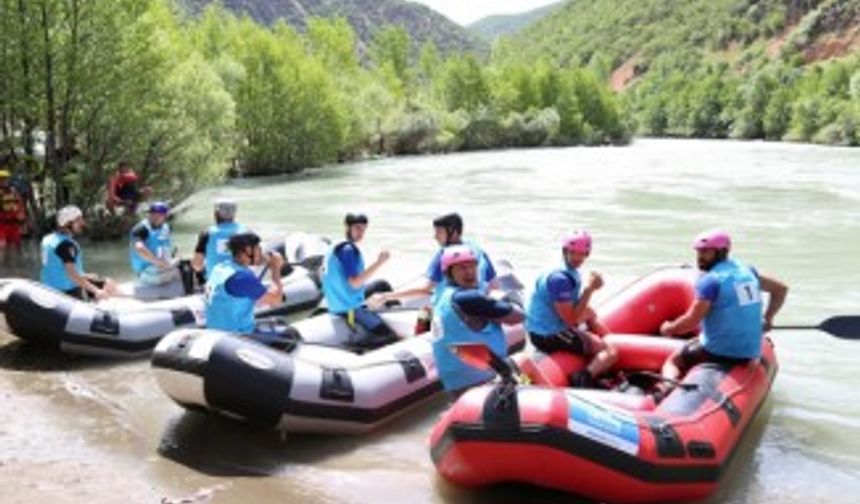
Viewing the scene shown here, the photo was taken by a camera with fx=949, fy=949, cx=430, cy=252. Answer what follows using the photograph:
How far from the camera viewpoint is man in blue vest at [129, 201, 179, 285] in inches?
394

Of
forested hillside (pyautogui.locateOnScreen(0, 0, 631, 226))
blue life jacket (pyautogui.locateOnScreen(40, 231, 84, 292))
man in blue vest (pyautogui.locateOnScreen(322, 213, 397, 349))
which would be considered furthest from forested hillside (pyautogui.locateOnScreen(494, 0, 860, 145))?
blue life jacket (pyautogui.locateOnScreen(40, 231, 84, 292))

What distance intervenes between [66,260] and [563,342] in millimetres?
5030

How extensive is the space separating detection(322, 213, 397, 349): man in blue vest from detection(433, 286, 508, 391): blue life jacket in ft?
6.33

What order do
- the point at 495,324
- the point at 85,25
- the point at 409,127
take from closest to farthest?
the point at 495,324 → the point at 85,25 → the point at 409,127

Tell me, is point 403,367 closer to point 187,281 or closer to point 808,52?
point 187,281

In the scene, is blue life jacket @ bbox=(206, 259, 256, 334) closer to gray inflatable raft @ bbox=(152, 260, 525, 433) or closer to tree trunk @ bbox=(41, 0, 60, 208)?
gray inflatable raft @ bbox=(152, 260, 525, 433)

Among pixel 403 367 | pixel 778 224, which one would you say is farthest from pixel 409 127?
pixel 403 367

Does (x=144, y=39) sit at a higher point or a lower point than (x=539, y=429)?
higher

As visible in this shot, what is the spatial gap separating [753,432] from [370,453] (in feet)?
9.57

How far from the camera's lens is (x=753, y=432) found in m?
7.16

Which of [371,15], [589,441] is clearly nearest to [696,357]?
[589,441]

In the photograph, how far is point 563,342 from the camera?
6.86m

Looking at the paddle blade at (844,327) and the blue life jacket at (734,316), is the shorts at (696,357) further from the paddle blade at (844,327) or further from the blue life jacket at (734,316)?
the paddle blade at (844,327)

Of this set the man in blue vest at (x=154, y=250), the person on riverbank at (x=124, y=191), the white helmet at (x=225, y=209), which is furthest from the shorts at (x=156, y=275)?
the person on riverbank at (x=124, y=191)
